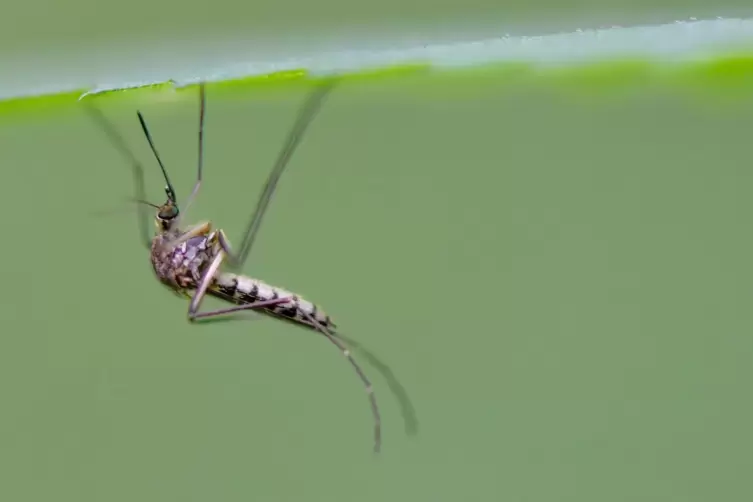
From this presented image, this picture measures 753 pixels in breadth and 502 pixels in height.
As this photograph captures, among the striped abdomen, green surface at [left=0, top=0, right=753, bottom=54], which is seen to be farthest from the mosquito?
green surface at [left=0, top=0, right=753, bottom=54]

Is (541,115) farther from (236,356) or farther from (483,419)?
(236,356)

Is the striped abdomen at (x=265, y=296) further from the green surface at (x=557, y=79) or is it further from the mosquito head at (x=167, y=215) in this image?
the green surface at (x=557, y=79)

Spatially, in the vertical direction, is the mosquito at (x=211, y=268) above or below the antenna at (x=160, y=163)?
below

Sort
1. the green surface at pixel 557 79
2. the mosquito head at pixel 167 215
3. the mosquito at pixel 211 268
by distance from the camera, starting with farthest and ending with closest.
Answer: the mosquito head at pixel 167 215 < the mosquito at pixel 211 268 < the green surface at pixel 557 79

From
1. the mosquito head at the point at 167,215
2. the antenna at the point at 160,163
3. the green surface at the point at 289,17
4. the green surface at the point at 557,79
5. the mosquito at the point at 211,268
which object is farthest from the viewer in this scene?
the mosquito head at the point at 167,215

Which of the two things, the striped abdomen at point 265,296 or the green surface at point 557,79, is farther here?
the striped abdomen at point 265,296

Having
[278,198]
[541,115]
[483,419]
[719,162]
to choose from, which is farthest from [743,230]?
[278,198]

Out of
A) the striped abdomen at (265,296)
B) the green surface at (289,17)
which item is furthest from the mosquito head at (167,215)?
the green surface at (289,17)

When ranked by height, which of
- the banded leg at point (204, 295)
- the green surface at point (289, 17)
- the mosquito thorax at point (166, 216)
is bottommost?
the banded leg at point (204, 295)

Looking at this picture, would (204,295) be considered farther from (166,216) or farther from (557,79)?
(557,79)
